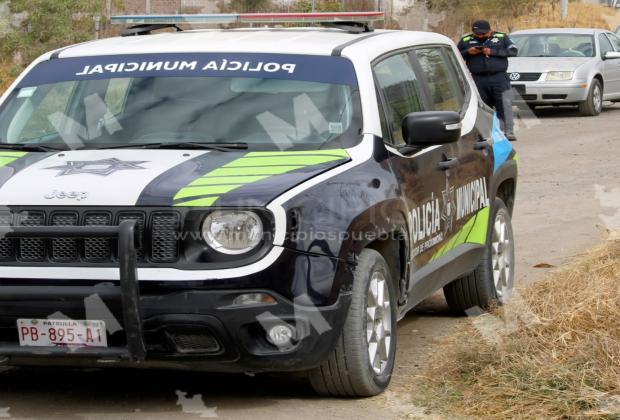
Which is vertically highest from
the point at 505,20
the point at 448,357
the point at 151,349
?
the point at 151,349

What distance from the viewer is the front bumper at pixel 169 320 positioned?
5.62 m

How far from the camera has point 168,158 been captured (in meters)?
6.29

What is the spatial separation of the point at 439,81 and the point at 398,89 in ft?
2.76

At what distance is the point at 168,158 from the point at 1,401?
1.36 m

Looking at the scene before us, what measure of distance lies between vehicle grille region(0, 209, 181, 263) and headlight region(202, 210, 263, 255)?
0.14 metres

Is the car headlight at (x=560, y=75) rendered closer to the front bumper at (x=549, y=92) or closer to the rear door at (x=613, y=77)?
the front bumper at (x=549, y=92)

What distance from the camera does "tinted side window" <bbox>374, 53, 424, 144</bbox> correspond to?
7.02 meters

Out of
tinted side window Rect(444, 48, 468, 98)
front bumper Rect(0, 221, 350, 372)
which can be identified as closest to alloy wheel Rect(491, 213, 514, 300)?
tinted side window Rect(444, 48, 468, 98)

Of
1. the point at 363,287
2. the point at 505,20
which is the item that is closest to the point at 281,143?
the point at 363,287

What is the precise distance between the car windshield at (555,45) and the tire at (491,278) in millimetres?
15567

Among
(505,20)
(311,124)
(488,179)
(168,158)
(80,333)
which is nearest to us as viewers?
(80,333)

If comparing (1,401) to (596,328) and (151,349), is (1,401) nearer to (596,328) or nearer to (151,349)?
(151,349)

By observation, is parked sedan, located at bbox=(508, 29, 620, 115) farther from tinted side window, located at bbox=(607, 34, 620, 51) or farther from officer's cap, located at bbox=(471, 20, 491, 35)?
officer's cap, located at bbox=(471, 20, 491, 35)

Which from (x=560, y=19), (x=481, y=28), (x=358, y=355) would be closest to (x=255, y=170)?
(x=358, y=355)
